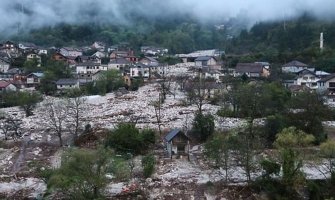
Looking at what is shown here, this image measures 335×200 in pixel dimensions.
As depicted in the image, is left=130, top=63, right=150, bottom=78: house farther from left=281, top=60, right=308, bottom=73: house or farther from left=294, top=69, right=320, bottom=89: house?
left=294, top=69, right=320, bottom=89: house

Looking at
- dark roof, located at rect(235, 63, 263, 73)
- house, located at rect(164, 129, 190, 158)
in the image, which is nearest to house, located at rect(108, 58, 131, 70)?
dark roof, located at rect(235, 63, 263, 73)

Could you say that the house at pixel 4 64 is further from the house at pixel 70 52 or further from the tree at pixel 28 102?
the tree at pixel 28 102

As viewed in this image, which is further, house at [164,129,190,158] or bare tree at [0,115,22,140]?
bare tree at [0,115,22,140]

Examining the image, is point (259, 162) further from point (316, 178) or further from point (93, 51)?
point (93, 51)

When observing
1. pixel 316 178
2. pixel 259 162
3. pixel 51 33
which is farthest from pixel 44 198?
pixel 51 33

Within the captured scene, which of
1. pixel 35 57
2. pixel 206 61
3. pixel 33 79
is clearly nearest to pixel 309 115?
pixel 33 79

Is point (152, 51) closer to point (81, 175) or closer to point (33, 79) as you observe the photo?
point (33, 79)

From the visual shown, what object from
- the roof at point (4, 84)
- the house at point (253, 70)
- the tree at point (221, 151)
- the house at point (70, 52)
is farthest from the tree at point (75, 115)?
the house at point (70, 52)
